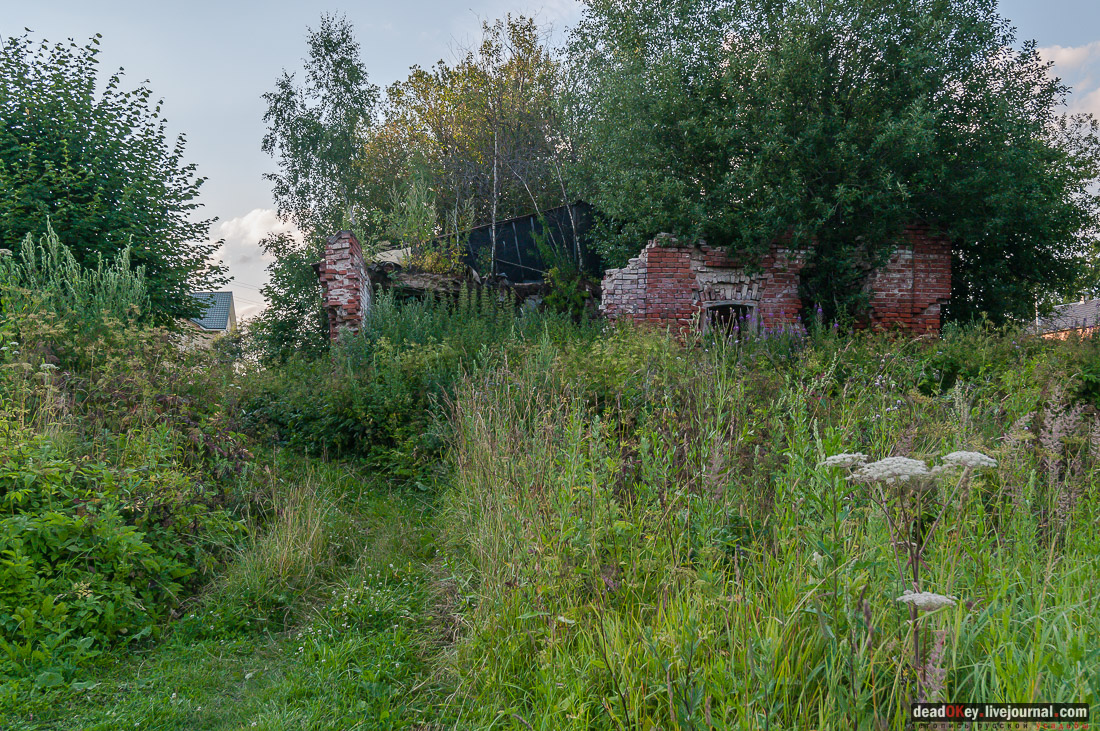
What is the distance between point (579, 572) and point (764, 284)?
10549 mm

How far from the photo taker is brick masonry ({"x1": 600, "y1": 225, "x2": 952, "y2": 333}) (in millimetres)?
11945

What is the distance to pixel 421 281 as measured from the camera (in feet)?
42.1

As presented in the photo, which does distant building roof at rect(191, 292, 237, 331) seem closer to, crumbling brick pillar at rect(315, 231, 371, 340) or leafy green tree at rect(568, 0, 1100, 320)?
crumbling brick pillar at rect(315, 231, 371, 340)

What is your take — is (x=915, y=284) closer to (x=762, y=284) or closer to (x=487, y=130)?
(x=762, y=284)

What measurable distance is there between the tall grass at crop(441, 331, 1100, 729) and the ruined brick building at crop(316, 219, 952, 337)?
7942 mm

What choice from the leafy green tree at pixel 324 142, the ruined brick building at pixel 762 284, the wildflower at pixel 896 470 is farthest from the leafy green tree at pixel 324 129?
the wildflower at pixel 896 470

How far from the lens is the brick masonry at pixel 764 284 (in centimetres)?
1195

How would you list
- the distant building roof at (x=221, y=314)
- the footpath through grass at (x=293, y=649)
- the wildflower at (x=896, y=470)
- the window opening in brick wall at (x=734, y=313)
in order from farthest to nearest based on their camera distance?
1. the distant building roof at (x=221, y=314)
2. the window opening in brick wall at (x=734, y=313)
3. the footpath through grass at (x=293, y=649)
4. the wildflower at (x=896, y=470)

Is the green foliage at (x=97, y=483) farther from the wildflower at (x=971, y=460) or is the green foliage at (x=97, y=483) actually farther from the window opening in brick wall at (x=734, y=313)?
the window opening in brick wall at (x=734, y=313)

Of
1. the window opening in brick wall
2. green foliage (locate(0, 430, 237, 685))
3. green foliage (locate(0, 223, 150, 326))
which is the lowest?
green foliage (locate(0, 430, 237, 685))

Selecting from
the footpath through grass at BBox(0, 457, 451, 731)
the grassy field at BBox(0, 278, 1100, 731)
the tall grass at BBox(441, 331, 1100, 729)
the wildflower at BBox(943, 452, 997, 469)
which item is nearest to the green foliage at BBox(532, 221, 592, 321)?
the grassy field at BBox(0, 278, 1100, 731)

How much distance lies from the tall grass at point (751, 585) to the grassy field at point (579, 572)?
0.02 metres

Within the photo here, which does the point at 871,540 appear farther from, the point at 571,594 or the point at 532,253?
the point at 532,253

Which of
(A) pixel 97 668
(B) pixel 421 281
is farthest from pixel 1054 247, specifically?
(A) pixel 97 668
